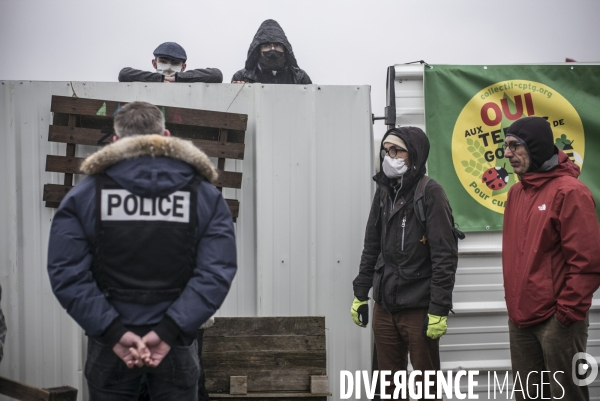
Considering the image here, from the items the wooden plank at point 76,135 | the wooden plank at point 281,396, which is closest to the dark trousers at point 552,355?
the wooden plank at point 281,396

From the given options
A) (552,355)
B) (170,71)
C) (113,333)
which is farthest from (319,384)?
(170,71)

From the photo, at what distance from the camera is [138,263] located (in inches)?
111

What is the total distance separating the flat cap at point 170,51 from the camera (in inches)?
206

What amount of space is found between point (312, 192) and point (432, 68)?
1322 mm

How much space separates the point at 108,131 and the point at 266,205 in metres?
1.21

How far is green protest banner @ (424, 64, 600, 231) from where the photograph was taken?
508 centimetres

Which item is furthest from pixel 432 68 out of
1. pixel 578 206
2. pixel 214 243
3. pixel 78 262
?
pixel 78 262

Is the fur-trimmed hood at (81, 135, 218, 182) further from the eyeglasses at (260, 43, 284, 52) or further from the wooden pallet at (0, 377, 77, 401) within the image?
the eyeglasses at (260, 43, 284, 52)

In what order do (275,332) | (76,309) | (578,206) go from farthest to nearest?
(275,332) → (578,206) → (76,309)

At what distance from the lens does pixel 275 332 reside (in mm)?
4625

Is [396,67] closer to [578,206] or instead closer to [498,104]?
[498,104]

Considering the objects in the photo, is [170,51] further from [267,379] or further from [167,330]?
[167,330]

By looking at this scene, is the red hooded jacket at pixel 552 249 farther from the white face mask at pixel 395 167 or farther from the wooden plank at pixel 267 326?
the wooden plank at pixel 267 326

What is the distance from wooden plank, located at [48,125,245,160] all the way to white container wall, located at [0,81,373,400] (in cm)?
11
